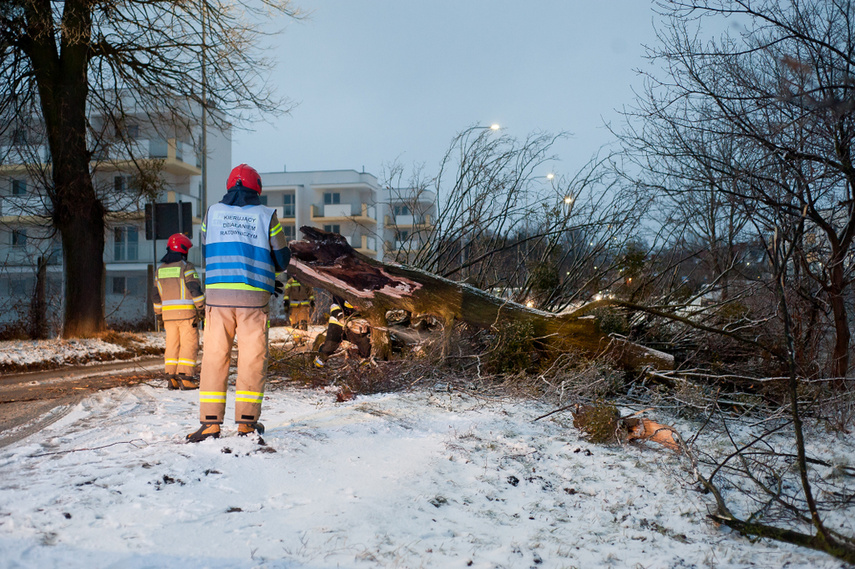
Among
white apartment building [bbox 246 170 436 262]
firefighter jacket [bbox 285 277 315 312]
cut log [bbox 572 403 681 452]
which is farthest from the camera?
white apartment building [bbox 246 170 436 262]

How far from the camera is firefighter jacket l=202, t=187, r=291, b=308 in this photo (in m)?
4.30

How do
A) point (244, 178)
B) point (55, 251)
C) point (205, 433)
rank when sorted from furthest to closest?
point (55, 251) → point (244, 178) → point (205, 433)

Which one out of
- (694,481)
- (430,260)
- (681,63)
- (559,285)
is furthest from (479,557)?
(430,260)

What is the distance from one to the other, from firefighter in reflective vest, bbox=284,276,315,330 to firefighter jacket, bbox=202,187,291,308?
37.5ft

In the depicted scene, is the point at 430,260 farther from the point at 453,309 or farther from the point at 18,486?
the point at 18,486

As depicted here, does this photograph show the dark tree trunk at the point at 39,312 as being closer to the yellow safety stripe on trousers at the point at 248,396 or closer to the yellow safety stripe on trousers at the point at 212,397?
the yellow safety stripe on trousers at the point at 212,397

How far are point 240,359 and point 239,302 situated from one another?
0.42 meters

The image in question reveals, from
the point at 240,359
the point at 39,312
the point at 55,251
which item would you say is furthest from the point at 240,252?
the point at 55,251

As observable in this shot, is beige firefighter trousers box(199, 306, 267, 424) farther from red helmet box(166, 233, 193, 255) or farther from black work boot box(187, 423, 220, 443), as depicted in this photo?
red helmet box(166, 233, 193, 255)

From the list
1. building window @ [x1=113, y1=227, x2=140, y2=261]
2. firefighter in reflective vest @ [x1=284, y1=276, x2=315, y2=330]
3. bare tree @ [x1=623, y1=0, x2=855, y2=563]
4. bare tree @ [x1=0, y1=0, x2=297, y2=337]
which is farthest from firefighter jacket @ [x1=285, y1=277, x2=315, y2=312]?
building window @ [x1=113, y1=227, x2=140, y2=261]

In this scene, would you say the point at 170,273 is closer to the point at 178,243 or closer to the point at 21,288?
the point at 178,243

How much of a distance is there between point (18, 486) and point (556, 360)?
15.9ft

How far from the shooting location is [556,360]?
255 inches

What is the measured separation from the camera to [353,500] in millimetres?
3264
